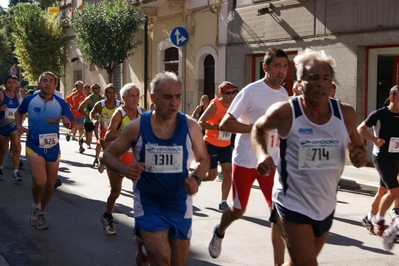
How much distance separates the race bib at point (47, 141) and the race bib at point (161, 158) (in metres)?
3.89

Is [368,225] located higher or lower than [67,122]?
lower

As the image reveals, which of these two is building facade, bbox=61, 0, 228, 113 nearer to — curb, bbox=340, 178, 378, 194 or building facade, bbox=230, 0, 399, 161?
building facade, bbox=230, 0, 399, 161

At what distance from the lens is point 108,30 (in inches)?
1029

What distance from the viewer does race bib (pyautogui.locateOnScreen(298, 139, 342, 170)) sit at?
4.43m

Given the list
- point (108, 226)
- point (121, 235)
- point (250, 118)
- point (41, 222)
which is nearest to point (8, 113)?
point (41, 222)

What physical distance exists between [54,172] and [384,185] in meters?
4.00

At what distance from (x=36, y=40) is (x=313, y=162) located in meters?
31.2

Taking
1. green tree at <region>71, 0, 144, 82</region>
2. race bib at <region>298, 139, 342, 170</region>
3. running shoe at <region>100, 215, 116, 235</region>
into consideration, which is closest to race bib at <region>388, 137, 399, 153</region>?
running shoe at <region>100, 215, 116, 235</region>

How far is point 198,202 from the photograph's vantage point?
10.5 meters

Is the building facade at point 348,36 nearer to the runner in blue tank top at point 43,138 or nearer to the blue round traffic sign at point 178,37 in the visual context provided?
the blue round traffic sign at point 178,37

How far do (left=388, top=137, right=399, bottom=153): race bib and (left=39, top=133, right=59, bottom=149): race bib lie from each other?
4019 mm

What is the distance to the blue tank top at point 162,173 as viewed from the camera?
4742 mm

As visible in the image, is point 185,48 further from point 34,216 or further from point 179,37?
point 34,216

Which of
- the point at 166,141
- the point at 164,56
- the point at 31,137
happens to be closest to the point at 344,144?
the point at 166,141
